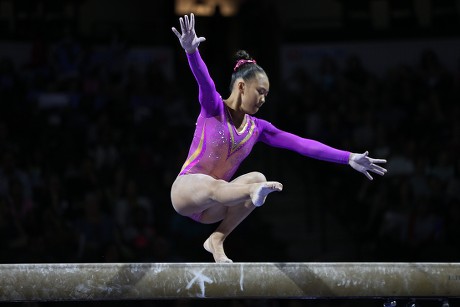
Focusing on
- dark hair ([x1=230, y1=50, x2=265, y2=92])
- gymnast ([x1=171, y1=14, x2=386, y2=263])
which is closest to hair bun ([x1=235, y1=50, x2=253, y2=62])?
gymnast ([x1=171, y1=14, x2=386, y2=263])

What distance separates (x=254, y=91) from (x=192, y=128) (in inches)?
221

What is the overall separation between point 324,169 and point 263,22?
119 inches

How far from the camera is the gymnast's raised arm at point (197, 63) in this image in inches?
189

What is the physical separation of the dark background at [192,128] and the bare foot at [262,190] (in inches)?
156

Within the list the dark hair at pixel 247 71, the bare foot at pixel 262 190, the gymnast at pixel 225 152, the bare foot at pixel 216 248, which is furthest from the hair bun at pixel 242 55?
the bare foot at pixel 216 248

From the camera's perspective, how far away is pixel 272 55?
1230cm

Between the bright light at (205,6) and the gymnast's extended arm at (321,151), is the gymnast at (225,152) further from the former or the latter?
the bright light at (205,6)

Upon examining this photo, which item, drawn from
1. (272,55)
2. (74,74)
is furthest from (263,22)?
(74,74)

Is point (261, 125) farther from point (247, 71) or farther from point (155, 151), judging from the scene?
point (155, 151)

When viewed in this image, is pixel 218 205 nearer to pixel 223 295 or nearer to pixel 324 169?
pixel 223 295

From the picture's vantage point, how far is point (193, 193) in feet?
16.7

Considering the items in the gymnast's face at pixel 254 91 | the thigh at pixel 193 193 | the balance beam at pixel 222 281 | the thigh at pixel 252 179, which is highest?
the gymnast's face at pixel 254 91

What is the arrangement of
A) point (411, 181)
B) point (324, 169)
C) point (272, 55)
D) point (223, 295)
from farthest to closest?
point (272, 55)
point (324, 169)
point (411, 181)
point (223, 295)

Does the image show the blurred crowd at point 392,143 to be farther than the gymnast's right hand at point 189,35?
Yes
